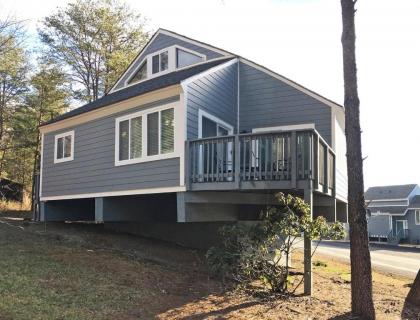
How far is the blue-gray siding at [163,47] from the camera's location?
1630 cm

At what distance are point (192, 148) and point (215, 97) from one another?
2949 millimetres

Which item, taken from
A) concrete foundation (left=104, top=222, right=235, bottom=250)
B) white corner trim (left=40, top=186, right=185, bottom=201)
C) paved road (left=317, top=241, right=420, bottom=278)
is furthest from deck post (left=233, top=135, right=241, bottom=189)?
paved road (left=317, top=241, right=420, bottom=278)

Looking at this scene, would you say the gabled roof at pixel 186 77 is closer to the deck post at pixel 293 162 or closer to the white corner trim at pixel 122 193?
the white corner trim at pixel 122 193

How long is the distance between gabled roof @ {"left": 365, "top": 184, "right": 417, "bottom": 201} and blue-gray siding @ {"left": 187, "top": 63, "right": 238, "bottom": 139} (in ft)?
143

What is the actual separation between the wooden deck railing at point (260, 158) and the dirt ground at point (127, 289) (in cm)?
240

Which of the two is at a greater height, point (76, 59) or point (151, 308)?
point (76, 59)

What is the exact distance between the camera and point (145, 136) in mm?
12297

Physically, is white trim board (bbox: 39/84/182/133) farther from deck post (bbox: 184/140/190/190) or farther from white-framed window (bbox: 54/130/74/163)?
deck post (bbox: 184/140/190/190)

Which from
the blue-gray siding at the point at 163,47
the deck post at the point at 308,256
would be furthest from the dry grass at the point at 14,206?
the deck post at the point at 308,256

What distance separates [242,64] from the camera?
50.5 ft

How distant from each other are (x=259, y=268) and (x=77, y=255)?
4.61 meters

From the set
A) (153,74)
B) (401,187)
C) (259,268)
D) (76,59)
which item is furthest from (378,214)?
(259,268)

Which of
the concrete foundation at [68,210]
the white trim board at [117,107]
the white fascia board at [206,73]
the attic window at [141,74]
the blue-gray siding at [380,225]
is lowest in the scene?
the blue-gray siding at [380,225]

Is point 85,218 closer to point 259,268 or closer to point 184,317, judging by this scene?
point 259,268
